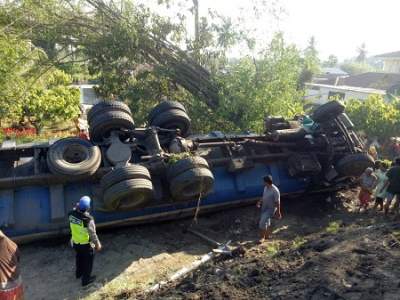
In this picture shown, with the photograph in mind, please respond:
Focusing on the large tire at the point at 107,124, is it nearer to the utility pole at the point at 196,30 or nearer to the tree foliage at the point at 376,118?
the utility pole at the point at 196,30

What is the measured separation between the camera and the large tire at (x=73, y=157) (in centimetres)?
638

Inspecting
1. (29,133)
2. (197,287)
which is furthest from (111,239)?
(29,133)

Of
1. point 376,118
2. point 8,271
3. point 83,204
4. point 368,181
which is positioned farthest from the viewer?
point 376,118

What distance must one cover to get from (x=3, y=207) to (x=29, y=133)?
1005 cm

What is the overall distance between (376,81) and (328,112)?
41.2 m

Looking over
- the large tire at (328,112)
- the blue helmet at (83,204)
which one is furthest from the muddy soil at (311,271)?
the large tire at (328,112)

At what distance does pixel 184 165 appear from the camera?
671 cm

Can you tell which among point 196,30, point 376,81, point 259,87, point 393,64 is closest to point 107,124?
point 259,87

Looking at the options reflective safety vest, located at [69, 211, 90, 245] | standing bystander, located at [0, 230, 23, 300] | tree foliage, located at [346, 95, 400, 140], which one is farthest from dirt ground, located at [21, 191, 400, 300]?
tree foliage, located at [346, 95, 400, 140]

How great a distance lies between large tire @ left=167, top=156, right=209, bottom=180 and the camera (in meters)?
6.69

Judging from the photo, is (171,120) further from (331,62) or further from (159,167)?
(331,62)

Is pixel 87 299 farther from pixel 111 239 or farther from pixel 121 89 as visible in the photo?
pixel 121 89

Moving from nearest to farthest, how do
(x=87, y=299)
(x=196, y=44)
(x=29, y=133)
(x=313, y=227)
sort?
(x=87, y=299) → (x=313, y=227) → (x=196, y=44) → (x=29, y=133)

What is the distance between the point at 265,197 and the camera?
6953mm
